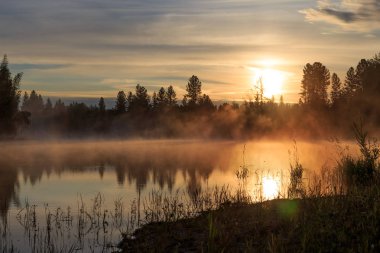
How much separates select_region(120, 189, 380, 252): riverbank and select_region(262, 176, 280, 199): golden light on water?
6.08 metres

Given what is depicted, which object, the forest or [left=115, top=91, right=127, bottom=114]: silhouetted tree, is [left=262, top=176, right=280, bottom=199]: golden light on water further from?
[left=115, top=91, right=127, bottom=114]: silhouetted tree

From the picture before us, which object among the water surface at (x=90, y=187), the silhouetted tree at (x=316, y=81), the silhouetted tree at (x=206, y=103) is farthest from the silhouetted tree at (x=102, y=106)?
the water surface at (x=90, y=187)

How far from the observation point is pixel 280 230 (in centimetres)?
1302

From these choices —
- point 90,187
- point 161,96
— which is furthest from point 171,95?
point 90,187

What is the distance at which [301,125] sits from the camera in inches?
4050

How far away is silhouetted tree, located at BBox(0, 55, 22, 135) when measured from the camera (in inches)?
4053

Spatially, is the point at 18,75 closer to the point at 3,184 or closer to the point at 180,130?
the point at 180,130

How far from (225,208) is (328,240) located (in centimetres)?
945

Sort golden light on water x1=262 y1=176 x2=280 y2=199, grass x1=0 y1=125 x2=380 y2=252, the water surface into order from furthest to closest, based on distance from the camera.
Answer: golden light on water x1=262 y1=176 x2=280 y2=199 → the water surface → grass x1=0 y1=125 x2=380 y2=252

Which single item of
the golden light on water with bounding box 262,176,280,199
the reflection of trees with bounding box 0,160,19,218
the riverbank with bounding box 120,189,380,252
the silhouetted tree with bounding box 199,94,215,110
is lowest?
the reflection of trees with bounding box 0,160,19,218

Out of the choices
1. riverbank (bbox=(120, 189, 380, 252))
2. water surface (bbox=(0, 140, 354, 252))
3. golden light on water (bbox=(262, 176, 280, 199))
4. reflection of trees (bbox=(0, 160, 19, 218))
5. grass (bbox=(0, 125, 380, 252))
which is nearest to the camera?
riverbank (bbox=(120, 189, 380, 252))

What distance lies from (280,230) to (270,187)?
53.9 feet

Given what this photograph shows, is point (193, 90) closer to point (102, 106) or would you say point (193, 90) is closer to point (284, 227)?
point (102, 106)

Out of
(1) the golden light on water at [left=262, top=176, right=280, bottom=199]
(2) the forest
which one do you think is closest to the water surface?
(1) the golden light on water at [left=262, top=176, right=280, bottom=199]
